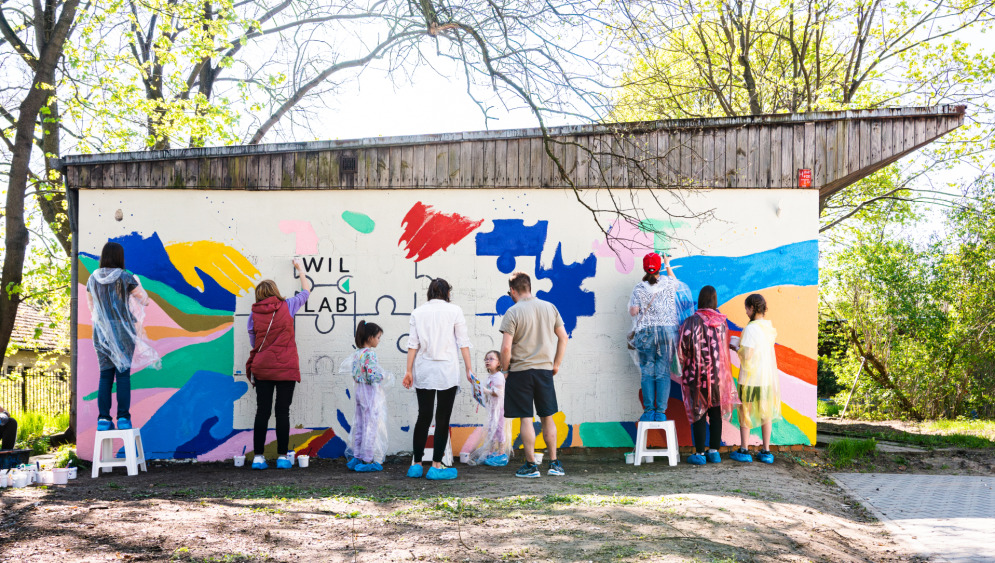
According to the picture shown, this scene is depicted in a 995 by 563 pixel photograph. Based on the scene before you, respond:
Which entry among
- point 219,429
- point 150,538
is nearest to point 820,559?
point 150,538

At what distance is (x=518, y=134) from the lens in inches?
278

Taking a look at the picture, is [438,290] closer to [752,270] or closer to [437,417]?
[437,417]

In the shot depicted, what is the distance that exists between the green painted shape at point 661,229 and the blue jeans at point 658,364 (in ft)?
2.94

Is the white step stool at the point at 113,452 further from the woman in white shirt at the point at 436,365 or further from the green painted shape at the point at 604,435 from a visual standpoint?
the green painted shape at the point at 604,435

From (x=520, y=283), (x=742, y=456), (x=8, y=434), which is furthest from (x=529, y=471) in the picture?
(x=8, y=434)

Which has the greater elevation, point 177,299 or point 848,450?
point 177,299

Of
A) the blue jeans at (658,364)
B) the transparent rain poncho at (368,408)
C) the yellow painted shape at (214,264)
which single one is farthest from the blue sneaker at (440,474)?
the yellow painted shape at (214,264)

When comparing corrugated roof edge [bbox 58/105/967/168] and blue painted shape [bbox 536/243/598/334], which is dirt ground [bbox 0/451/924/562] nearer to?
blue painted shape [bbox 536/243/598/334]

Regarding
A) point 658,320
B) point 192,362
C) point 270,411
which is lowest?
point 270,411

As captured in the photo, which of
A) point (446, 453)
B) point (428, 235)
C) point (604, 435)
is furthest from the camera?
point (428, 235)

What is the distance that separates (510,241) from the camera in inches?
278

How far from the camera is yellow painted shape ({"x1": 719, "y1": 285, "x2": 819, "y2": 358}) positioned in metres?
6.98

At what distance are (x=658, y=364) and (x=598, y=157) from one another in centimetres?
212

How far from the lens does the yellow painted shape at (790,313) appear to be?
6.98 m
